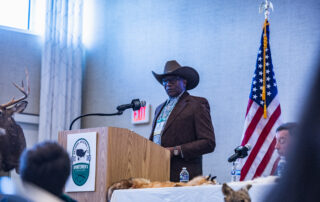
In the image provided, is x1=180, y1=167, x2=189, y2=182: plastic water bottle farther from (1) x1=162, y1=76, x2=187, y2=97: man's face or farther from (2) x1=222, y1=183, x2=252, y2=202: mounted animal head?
(2) x1=222, y1=183, x2=252, y2=202: mounted animal head

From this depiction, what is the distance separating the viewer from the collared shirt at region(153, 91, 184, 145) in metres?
4.05

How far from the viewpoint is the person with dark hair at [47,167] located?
54.5 inches

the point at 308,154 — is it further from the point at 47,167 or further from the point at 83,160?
the point at 83,160

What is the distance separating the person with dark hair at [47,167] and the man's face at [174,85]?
8.98 ft

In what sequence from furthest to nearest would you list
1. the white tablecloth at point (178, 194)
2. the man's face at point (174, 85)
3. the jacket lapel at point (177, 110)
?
the man's face at point (174, 85), the jacket lapel at point (177, 110), the white tablecloth at point (178, 194)

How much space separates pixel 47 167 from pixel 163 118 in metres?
2.75

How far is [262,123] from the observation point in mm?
4629

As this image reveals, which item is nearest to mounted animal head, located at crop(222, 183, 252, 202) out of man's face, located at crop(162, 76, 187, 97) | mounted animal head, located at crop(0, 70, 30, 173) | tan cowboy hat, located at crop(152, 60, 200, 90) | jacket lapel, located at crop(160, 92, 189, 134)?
jacket lapel, located at crop(160, 92, 189, 134)

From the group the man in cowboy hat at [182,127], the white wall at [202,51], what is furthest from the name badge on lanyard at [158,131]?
the white wall at [202,51]

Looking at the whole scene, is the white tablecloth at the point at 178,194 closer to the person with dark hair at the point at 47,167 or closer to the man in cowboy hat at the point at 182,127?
the man in cowboy hat at the point at 182,127

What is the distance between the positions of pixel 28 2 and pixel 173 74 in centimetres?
454

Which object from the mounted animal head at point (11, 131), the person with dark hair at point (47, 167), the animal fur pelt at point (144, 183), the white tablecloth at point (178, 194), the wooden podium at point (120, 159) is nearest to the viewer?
the person with dark hair at point (47, 167)

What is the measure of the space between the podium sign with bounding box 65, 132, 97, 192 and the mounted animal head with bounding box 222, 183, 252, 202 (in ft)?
3.11

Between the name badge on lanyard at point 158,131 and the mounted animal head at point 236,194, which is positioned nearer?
the mounted animal head at point 236,194
